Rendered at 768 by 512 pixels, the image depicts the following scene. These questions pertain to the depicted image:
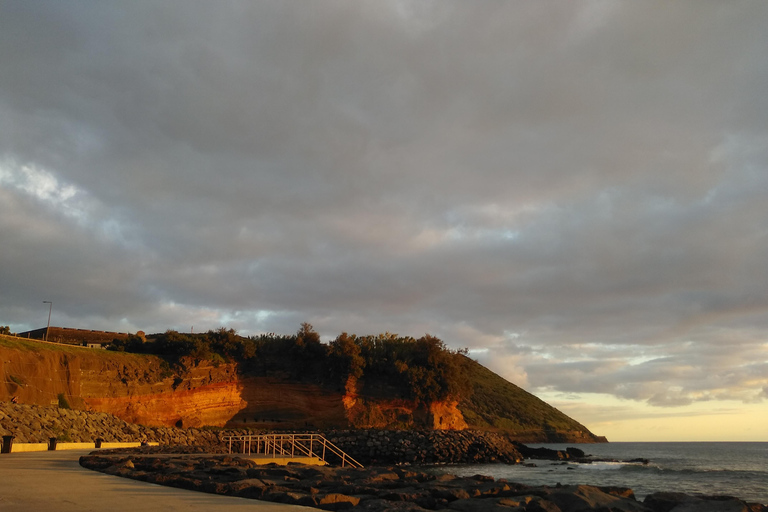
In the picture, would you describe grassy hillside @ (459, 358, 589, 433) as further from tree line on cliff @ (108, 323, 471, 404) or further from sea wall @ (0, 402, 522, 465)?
sea wall @ (0, 402, 522, 465)

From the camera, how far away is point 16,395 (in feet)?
105

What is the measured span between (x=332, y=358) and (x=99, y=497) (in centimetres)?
4172

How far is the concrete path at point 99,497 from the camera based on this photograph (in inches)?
282

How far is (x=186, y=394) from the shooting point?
147 feet

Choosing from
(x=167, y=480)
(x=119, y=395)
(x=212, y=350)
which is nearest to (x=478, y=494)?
(x=167, y=480)

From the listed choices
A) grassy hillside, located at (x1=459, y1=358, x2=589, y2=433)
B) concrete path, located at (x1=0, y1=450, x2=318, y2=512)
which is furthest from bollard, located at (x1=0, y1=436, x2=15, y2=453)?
grassy hillside, located at (x1=459, y1=358, x2=589, y2=433)

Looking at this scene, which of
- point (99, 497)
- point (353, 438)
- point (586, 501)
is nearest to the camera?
point (99, 497)

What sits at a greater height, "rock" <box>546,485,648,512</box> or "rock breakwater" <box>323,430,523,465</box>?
"rock" <box>546,485,648,512</box>

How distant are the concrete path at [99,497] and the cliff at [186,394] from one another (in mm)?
26092

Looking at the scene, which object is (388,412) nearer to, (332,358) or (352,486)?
(332,358)

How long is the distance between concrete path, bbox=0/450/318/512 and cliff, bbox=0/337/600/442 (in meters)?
26.1

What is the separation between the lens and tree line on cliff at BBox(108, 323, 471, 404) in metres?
47.8

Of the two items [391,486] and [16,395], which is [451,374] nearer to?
[16,395]

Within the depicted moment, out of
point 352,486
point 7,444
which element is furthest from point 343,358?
point 352,486
